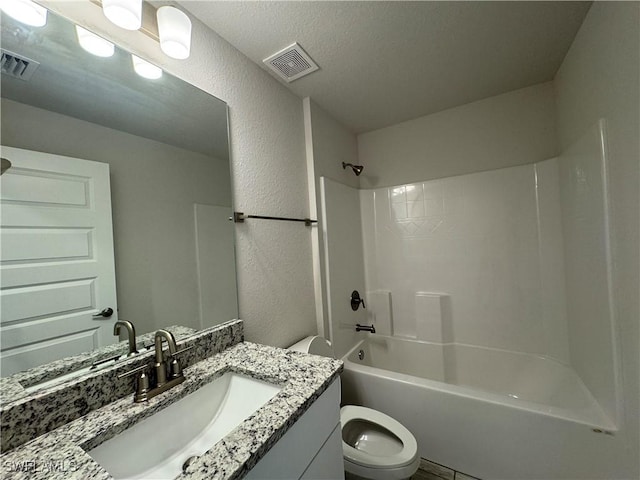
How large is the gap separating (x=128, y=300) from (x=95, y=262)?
17 cm

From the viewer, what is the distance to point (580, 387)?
1392 mm

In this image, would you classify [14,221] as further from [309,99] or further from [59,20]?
[309,99]

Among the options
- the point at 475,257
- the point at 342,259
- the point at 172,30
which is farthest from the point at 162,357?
the point at 475,257

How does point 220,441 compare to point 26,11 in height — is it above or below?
below

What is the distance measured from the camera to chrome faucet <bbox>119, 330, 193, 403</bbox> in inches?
29.2

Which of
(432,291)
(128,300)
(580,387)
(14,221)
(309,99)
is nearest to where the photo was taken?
(14,221)

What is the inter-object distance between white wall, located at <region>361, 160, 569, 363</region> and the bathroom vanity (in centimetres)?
153

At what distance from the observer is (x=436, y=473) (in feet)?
4.56

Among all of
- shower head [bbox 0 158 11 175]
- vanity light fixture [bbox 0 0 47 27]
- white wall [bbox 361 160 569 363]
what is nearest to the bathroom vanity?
shower head [bbox 0 158 11 175]

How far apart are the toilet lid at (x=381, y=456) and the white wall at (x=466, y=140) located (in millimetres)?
1786

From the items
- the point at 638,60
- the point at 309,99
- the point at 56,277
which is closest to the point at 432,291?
the point at 638,60

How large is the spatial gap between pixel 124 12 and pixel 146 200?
597 millimetres

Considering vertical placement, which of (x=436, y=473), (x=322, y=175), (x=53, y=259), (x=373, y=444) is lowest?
(x=436, y=473)

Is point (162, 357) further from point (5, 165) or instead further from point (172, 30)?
point (172, 30)
